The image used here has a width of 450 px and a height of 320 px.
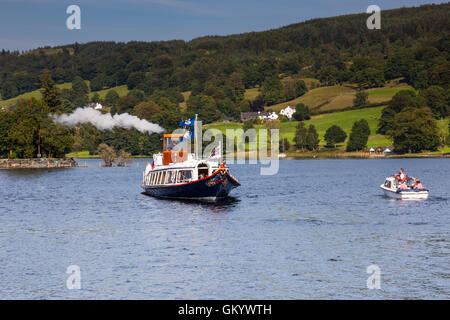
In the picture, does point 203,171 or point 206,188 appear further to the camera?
point 203,171

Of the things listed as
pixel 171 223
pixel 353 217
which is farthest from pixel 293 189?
pixel 171 223

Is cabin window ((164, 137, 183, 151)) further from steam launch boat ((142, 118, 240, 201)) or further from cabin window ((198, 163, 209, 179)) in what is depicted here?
cabin window ((198, 163, 209, 179))

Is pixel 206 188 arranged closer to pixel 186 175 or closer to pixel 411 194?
pixel 186 175

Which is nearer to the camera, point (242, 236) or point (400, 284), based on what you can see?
point (400, 284)

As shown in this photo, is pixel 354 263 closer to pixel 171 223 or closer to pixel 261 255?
pixel 261 255

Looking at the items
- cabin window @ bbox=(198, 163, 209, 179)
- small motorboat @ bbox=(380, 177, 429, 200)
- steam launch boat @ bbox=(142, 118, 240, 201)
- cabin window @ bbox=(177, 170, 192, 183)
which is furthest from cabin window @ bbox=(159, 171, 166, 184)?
small motorboat @ bbox=(380, 177, 429, 200)

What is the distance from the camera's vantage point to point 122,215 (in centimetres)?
7000

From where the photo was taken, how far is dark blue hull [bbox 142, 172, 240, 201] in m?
74.6

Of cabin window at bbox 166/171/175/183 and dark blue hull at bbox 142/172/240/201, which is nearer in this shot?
dark blue hull at bbox 142/172/240/201

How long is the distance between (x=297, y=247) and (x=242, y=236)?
6.99m

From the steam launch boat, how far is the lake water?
200 cm

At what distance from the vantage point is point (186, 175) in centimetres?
7856

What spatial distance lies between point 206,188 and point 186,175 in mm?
4169
